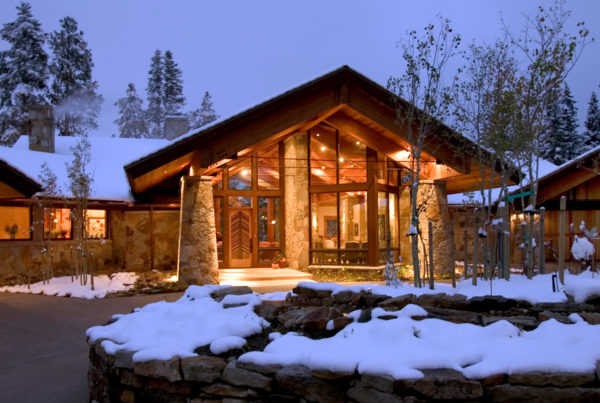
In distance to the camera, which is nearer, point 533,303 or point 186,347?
point 186,347

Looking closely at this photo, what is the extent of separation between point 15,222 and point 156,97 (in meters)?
30.3

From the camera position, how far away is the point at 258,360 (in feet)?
13.8

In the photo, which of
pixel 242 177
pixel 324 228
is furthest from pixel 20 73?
pixel 324 228

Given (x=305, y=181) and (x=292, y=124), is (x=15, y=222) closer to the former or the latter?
(x=305, y=181)

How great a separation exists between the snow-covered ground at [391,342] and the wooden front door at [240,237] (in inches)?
389

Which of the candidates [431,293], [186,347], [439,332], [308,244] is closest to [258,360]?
[186,347]

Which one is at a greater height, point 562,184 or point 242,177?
point 242,177

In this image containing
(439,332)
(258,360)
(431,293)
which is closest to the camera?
(258,360)

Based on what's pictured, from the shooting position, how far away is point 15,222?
14.9 m

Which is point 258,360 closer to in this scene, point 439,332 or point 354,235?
point 439,332

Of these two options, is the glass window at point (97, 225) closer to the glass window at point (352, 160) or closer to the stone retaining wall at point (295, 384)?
the glass window at point (352, 160)

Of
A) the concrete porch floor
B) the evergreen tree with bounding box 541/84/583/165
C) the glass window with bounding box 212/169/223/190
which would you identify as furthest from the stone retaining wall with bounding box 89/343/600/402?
the evergreen tree with bounding box 541/84/583/165

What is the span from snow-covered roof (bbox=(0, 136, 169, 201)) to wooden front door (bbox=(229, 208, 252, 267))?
310 cm

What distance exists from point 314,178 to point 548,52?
754 cm
